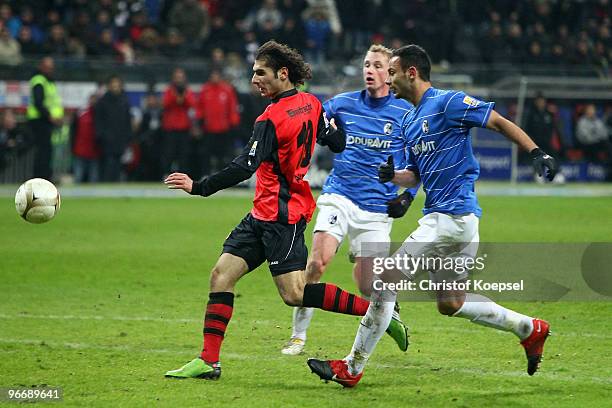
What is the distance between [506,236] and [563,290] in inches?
159

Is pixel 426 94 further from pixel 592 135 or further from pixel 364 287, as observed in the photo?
pixel 592 135

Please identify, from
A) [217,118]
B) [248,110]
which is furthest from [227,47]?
[217,118]

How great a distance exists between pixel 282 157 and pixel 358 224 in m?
1.81

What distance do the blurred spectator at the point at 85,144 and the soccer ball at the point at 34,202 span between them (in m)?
13.7

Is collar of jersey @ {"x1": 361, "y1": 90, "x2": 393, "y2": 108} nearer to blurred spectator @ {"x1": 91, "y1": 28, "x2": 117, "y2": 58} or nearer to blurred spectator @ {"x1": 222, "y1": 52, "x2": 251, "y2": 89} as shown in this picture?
blurred spectator @ {"x1": 222, "y1": 52, "x2": 251, "y2": 89}

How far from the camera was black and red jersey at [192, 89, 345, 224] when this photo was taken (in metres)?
7.57

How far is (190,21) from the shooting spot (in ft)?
85.9

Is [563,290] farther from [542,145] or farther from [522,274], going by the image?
[542,145]

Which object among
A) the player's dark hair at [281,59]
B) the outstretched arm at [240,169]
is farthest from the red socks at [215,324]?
the player's dark hair at [281,59]

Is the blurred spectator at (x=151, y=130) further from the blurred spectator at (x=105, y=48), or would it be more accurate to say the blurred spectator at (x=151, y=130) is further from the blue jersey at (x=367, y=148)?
the blue jersey at (x=367, y=148)

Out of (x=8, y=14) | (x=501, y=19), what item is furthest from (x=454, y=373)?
(x=501, y=19)

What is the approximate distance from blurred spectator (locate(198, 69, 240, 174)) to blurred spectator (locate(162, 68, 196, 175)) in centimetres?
33

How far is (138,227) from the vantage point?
17109mm

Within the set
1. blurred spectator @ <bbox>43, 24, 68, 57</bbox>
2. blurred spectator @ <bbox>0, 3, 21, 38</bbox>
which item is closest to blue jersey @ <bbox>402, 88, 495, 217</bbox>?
blurred spectator @ <bbox>43, 24, 68, 57</bbox>
